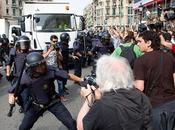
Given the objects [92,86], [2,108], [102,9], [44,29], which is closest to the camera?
[92,86]

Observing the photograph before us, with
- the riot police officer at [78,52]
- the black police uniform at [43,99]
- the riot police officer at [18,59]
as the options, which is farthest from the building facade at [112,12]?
the black police uniform at [43,99]

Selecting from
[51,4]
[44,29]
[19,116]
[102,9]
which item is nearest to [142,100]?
[19,116]

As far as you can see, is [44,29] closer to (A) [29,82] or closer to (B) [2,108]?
(B) [2,108]

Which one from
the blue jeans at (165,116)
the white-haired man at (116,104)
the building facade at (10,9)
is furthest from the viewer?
the building facade at (10,9)

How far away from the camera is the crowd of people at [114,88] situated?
3.28m

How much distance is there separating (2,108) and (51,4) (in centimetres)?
1004

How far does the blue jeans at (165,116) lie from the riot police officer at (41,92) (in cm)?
128

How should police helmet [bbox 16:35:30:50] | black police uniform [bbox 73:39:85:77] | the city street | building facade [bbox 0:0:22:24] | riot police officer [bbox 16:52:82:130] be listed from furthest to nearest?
building facade [bbox 0:0:22:24], black police uniform [bbox 73:39:85:77], the city street, police helmet [bbox 16:35:30:50], riot police officer [bbox 16:52:82:130]

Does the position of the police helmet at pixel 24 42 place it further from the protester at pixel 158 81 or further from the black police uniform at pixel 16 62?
the protester at pixel 158 81

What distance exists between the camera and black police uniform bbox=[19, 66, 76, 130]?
5.83m

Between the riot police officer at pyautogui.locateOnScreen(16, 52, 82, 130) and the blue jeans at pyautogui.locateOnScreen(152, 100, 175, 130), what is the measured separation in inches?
50.5

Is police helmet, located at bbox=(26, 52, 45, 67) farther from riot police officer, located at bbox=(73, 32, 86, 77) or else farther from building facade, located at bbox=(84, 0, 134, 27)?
building facade, located at bbox=(84, 0, 134, 27)

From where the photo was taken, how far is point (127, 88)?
3.33 m

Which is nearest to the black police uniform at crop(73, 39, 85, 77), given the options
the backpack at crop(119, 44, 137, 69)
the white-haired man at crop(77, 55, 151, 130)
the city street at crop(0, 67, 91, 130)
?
the city street at crop(0, 67, 91, 130)
